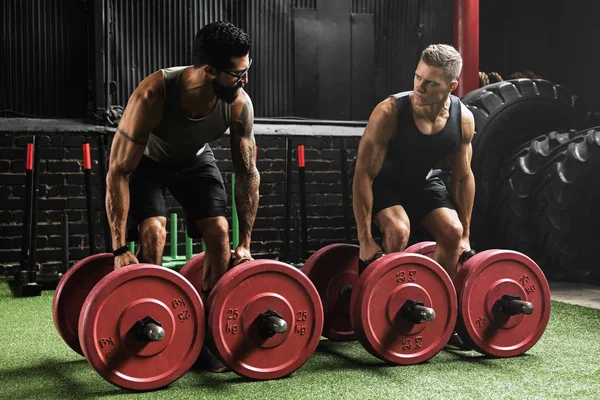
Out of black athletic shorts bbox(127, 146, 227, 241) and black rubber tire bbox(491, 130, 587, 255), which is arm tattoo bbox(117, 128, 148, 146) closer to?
black athletic shorts bbox(127, 146, 227, 241)

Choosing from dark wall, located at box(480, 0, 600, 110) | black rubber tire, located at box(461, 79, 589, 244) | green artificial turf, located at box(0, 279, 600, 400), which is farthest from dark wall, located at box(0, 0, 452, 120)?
green artificial turf, located at box(0, 279, 600, 400)

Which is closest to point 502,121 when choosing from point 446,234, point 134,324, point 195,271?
point 446,234

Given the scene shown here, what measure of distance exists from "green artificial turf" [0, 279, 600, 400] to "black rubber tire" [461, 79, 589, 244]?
200 centimetres

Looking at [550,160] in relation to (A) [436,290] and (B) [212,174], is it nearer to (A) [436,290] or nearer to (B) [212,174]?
(A) [436,290]

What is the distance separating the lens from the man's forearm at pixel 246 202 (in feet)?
9.06

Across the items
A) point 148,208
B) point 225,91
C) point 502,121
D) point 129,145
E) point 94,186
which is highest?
point 502,121

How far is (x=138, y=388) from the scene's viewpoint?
2.42 meters

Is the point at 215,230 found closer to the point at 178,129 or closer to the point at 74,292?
the point at 178,129

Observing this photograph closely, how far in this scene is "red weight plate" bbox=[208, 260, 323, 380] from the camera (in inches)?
101

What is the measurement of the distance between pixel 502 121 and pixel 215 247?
10.2 ft

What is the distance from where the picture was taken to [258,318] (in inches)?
102

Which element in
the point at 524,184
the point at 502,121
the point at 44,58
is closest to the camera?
the point at 524,184

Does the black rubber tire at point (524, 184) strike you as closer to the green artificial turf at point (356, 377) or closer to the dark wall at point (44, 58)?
the green artificial turf at point (356, 377)

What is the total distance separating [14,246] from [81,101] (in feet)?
3.73
